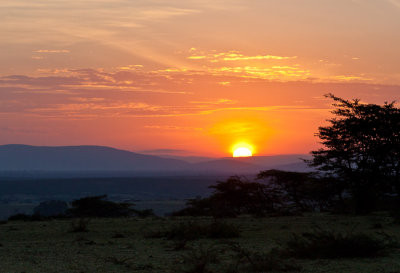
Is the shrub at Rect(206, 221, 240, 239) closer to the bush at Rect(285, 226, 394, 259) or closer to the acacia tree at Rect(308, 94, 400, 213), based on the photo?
the bush at Rect(285, 226, 394, 259)

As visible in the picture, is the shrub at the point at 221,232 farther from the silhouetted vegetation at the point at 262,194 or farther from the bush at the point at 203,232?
the silhouetted vegetation at the point at 262,194

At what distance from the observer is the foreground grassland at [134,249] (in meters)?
13.1

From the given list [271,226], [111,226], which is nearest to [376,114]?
[271,226]

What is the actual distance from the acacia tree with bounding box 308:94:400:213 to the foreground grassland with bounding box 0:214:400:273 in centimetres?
487

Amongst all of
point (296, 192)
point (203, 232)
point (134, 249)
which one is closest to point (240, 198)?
point (296, 192)

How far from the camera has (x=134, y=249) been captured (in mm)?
16859

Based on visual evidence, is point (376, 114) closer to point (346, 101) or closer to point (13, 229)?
point (346, 101)

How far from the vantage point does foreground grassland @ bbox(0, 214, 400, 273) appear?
43.0ft

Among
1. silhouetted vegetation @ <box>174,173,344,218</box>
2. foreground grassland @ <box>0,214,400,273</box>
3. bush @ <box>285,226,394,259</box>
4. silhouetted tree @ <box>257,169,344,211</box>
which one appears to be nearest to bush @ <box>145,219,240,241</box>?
foreground grassland @ <box>0,214,400,273</box>

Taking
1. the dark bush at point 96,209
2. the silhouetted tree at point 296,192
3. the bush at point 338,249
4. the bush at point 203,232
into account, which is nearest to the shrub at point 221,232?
the bush at point 203,232

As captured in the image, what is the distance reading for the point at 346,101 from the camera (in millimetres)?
31734

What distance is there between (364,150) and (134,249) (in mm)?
17145

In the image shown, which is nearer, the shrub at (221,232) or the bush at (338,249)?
the bush at (338,249)

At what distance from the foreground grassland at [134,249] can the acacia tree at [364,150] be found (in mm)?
4872
